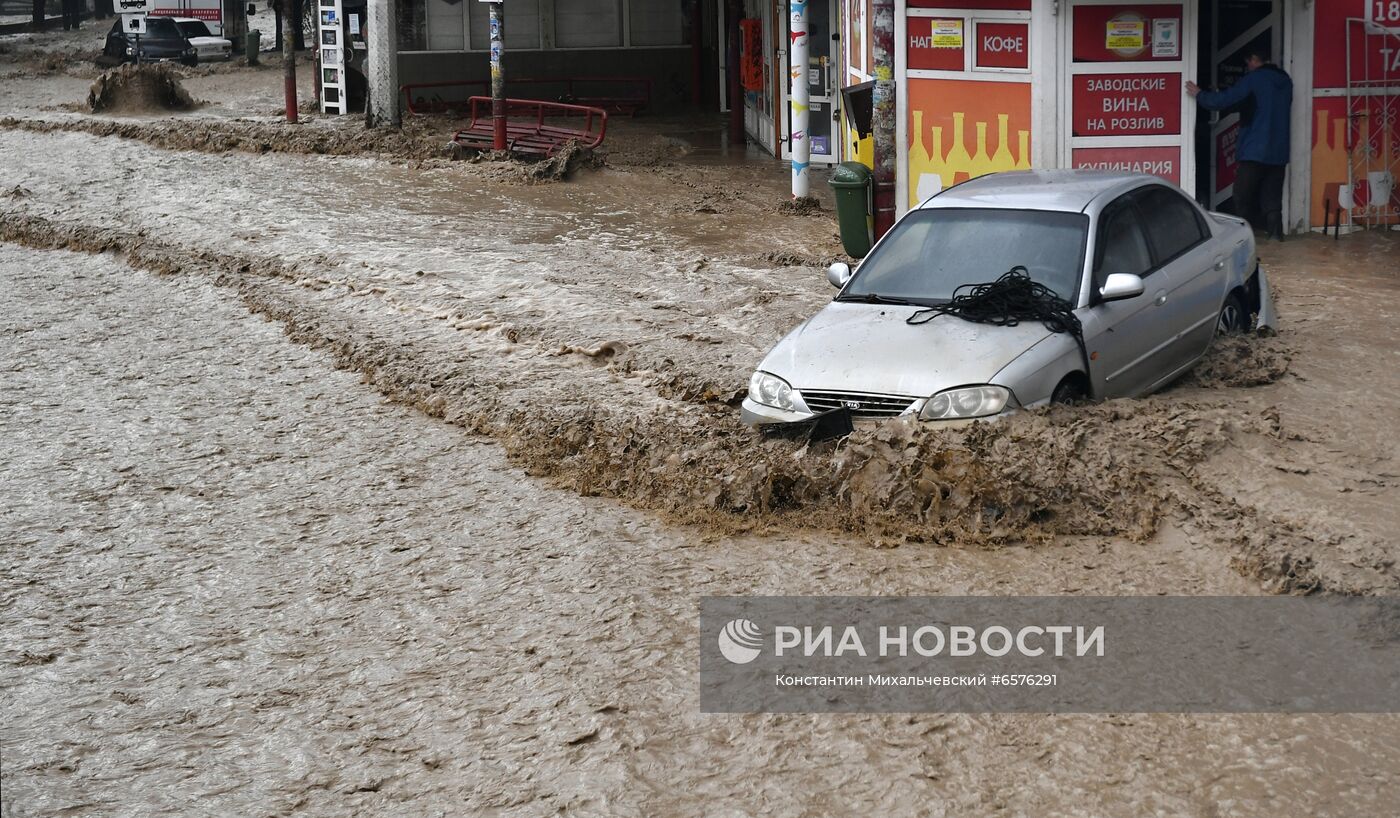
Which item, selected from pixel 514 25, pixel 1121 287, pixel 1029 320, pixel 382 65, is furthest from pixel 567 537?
pixel 514 25

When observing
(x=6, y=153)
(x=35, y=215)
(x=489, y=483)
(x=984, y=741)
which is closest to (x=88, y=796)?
(x=984, y=741)

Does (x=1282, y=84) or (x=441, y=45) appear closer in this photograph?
(x=1282, y=84)

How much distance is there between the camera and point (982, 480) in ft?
23.5

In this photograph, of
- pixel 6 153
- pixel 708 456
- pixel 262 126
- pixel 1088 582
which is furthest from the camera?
pixel 262 126

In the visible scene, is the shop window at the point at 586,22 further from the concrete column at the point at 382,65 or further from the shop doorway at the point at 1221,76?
the shop doorway at the point at 1221,76

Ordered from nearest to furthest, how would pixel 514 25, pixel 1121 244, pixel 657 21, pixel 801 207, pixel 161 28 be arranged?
pixel 1121 244, pixel 801 207, pixel 514 25, pixel 657 21, pixel 161 28

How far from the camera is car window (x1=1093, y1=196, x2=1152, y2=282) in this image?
8367 millimetres

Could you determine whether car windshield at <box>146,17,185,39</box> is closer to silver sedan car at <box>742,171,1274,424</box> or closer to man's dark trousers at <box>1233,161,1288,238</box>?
man's dark trousers at <box>1233,161,1288,238</box>

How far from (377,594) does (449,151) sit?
15.9m

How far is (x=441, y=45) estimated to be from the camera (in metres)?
27.2

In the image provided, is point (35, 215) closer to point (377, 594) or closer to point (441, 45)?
point (441, 45)

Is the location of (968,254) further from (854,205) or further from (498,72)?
(498,72)

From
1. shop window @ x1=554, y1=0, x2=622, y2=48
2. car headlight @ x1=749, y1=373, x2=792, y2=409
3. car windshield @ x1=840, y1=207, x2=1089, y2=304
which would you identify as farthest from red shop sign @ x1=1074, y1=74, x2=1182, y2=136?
shop window @ x1=554, y1=0, x2=622, y2=48

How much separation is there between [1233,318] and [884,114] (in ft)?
15.3
